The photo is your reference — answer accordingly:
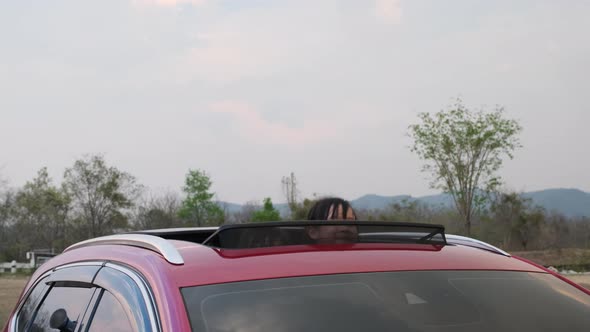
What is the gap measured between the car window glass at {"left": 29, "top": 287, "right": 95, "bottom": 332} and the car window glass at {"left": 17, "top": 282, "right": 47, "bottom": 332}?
0.11 metres

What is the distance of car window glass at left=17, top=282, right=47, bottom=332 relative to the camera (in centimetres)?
348

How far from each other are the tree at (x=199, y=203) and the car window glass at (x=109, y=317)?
46101 mm

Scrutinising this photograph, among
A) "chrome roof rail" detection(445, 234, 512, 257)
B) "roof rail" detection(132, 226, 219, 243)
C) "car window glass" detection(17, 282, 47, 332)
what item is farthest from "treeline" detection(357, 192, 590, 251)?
"car window glass" detection(17, 282, 47, 332)

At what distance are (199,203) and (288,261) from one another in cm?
4676

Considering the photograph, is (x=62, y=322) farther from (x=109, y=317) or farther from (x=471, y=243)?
(x=471, y=243)

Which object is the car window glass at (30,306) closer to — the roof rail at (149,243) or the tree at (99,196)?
the roof rail at (149,243)

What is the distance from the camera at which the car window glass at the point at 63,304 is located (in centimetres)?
285

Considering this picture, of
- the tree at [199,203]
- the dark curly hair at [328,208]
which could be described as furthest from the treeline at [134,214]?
the dark curly hair at [328,208]

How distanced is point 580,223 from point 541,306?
55.6m

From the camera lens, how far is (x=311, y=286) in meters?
2.39

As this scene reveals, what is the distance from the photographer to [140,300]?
7.75ft

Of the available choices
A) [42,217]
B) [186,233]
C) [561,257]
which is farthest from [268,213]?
[186,233]

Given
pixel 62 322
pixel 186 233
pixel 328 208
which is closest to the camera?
pixel 62 322

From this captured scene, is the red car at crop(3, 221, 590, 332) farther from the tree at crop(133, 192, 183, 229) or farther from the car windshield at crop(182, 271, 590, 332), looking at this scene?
the tree at crop(133, 192, 183, 229)
